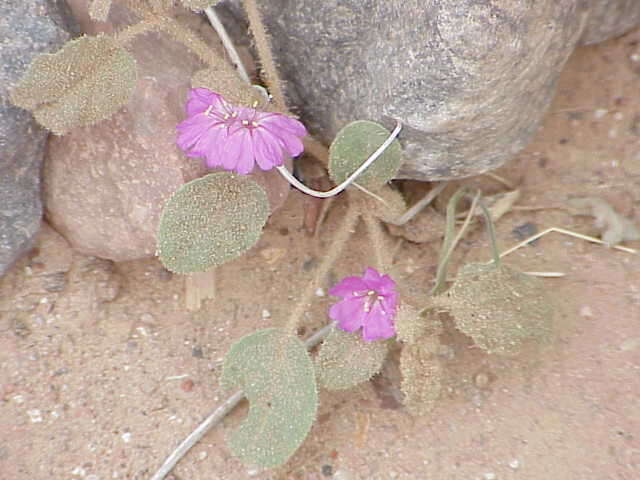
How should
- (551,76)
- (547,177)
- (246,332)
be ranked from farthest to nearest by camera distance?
(547,177) → (246,332) → (551,76)

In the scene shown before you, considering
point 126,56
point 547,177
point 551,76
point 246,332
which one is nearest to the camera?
point 126,56

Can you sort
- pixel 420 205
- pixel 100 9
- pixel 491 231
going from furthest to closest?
pixel 420 205 < pixel 491 231 < pixel 100 9

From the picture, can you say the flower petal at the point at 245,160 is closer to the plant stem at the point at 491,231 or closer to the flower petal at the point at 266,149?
the flower petal at the point at 266,149

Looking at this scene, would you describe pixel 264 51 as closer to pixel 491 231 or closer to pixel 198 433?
pixel 491 231

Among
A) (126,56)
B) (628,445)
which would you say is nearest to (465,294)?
(628,445)

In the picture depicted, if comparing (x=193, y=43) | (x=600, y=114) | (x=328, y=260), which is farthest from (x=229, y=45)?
(x=600, y=114)

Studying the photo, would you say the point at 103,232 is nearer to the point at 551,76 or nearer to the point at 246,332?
the point at 246,332

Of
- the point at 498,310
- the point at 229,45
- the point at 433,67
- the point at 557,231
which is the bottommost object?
the point at 557,231
